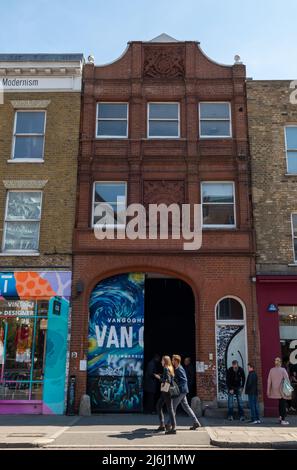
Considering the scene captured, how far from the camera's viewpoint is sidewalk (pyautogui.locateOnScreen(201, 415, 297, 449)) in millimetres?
10250

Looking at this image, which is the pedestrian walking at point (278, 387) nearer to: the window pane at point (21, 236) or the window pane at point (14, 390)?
the window pane at point (14, 390)

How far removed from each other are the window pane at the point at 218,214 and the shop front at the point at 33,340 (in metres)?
5.32

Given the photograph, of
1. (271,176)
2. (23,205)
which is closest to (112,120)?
(23,205)

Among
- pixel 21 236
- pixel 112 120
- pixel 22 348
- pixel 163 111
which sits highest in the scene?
pixel 163 111

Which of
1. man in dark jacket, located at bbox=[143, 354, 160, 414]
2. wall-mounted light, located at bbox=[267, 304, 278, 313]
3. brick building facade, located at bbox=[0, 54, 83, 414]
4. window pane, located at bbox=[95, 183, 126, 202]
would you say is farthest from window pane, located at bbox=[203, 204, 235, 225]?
man in dark jacket, located at bbox=[143, 354, 160, 414]

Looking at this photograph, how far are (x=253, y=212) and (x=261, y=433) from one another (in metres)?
7.74

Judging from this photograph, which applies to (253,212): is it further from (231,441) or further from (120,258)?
(231,441)

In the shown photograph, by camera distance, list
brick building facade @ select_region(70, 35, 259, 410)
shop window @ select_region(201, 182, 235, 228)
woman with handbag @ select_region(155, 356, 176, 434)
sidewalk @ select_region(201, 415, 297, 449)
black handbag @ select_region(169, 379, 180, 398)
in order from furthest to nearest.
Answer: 1. shop window @ select_region(201, 182, 235, 228)
2. brick building facade @ select_region(70, 35, 259, 410)
3. black handbag @ select_region(169, 379, 180, 398)
4. woman with handbag @ select_region(155, 356, 176, 434)
5. sidewalk @ select_region(201, 415, 297, 449)

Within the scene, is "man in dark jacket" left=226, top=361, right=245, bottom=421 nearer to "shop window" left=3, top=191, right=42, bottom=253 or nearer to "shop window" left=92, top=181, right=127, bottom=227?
"shop window" left=92, top=181, right=127, bottom=227

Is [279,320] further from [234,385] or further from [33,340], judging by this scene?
[33,340]

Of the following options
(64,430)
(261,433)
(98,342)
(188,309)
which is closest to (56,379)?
(98,342)

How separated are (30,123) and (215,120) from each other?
7.13 meters

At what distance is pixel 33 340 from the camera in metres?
15.7

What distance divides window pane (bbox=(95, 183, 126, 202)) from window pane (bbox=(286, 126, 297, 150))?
21.0ft
